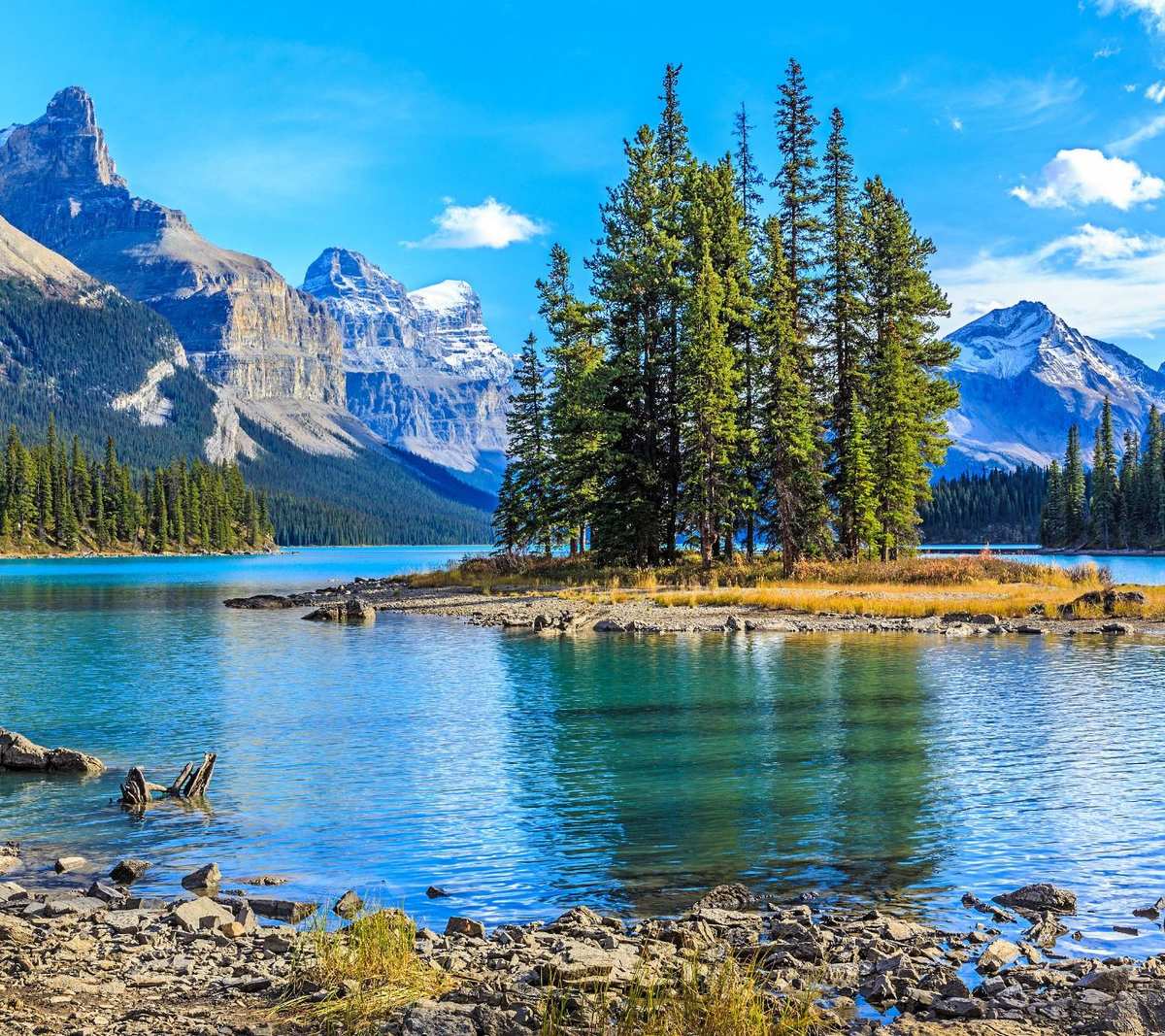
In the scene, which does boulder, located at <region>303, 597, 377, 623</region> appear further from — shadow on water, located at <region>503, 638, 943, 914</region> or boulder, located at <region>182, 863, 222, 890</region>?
boulder, located at <region>182, 863, 222, 890</region>

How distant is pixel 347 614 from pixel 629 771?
123 feet

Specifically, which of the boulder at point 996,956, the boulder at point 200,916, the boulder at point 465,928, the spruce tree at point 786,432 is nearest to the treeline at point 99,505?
the spruce tree at point 786,432

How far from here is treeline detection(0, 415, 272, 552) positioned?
513 feet

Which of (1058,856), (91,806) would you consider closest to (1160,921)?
(1058,856)

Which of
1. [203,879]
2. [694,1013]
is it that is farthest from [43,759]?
[694,1013]

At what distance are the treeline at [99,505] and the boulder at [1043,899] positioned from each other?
168024mm

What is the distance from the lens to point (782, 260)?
5834 centimetres

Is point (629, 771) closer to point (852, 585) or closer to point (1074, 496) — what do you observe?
point (852, 585)

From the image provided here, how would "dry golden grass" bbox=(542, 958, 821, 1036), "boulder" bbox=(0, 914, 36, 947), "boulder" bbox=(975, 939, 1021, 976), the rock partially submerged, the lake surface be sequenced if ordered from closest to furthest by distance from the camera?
"dry golden grass" bbox=(542, 958, 821, 1036) < "boulder" bbox=(975, 939, 1021, 976) < "boulder" bbox=(0, 914, 36, 947) < the lake surface < the rock partially submerged

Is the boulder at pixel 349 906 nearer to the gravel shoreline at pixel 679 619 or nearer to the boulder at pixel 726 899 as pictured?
the boulder at pixel 726 899

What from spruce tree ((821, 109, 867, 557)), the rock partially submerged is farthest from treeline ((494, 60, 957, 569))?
the rock partially submerged

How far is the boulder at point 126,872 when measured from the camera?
12.9m

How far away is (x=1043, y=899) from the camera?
11.4m

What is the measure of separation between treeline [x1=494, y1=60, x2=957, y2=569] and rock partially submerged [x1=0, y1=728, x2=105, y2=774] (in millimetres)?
38946
